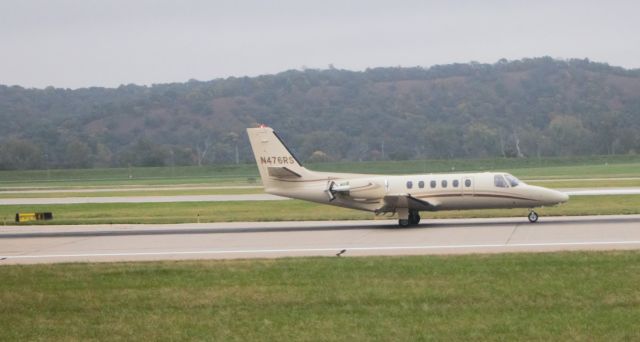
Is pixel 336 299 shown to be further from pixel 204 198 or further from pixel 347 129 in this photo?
pixel 347 129

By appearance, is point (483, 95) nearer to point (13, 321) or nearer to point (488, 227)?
point (488, 227)

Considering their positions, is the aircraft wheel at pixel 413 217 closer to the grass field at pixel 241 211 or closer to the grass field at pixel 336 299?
the grass field at pixel 241 211

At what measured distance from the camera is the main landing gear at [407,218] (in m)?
35.1

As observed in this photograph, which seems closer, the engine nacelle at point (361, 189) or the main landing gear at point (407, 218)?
the main landing gear at point (407, 218)

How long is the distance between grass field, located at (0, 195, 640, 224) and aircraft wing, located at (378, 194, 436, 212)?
2539mm

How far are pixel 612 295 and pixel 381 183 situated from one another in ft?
58.3

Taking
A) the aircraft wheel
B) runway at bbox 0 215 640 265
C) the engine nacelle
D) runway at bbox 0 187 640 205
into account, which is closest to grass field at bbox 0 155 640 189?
runway at bbox 0 187 640 205

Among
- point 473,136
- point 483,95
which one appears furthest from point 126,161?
point 483,95

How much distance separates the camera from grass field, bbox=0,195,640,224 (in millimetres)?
40562

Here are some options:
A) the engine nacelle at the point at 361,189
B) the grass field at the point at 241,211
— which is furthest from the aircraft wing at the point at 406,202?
the grass field at the point at 241,211

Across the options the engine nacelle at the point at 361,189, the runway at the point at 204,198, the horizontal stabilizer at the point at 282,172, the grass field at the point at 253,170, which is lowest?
the grass field at the point at 253,170

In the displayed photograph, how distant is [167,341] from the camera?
15867 millimetres

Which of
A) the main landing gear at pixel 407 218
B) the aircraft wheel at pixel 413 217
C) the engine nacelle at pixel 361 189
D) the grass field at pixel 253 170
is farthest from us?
the grass field at pixel 253 170

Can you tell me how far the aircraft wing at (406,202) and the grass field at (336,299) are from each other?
10.4 m
